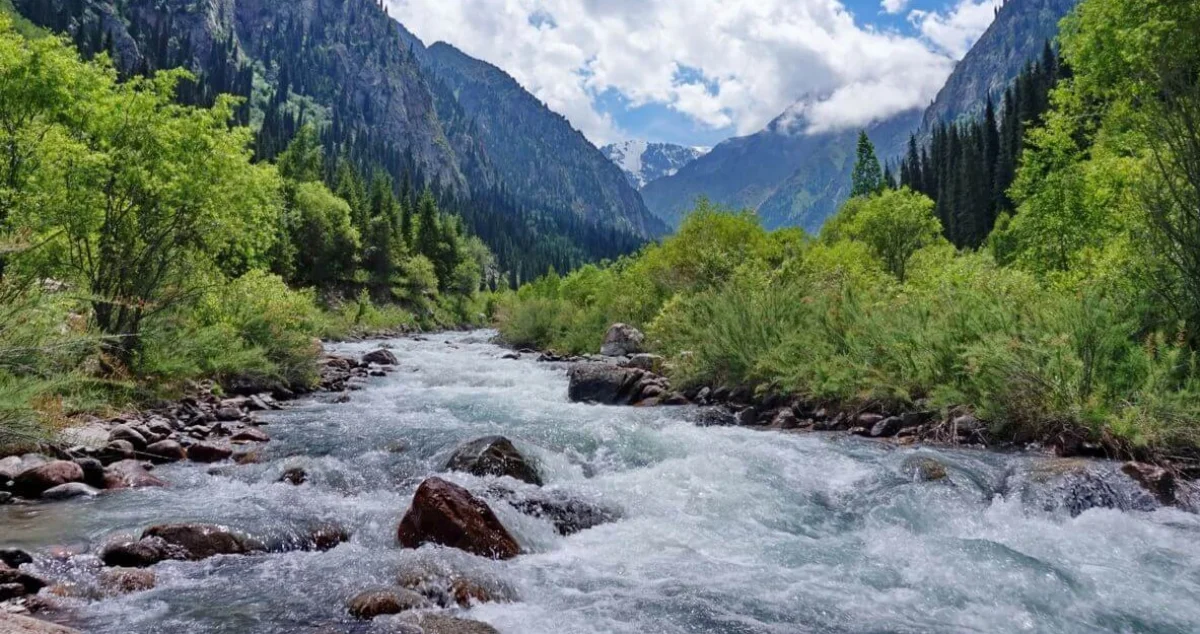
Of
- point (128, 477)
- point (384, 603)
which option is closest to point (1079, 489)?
point (384, 603)

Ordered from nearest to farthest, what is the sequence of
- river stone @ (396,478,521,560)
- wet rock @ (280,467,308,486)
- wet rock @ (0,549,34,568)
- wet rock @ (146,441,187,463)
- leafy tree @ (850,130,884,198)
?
wet rock @ (0,549,34,568) < river stone @ (396,478,521,560) < wet rock @ (280,467,308,486) < wet rock @ (146,441,187,463) < leafy tree @ (850,130,884,198)

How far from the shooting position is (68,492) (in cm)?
850

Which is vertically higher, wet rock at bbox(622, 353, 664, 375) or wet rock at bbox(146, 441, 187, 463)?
wet rock at bbox(622, 353, 664, 375)

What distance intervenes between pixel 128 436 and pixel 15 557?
18.8 feet

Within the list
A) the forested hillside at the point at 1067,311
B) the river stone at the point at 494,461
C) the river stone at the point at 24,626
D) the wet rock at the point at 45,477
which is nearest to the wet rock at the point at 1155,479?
the forested hillside at the point at 1067,311

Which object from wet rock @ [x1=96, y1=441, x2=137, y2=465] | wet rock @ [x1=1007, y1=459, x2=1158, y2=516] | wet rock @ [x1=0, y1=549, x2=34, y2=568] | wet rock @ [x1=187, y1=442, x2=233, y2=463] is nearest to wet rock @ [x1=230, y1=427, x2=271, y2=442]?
wet rock @ [x1=187, y1=442, x2=233, y2=463]

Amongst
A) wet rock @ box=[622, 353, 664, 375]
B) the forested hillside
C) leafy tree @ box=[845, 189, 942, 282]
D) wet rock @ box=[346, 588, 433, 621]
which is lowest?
wet rock @ box=[346, 588, 433, 621]

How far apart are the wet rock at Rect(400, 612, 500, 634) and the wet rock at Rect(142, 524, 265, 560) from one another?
2761 mm

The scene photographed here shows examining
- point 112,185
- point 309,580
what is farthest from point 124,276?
point 309,580

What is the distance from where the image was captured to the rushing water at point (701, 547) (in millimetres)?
5727

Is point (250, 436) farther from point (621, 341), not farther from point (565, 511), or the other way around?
point (621, 341)

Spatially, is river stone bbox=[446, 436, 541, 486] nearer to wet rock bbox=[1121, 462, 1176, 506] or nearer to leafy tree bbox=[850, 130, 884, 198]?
wet rock bbox=[1121, 462, 1176, 506]

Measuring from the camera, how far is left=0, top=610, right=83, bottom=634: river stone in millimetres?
4148

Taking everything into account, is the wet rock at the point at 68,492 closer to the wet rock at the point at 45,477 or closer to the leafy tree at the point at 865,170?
the wet rock at the point at 45,477
